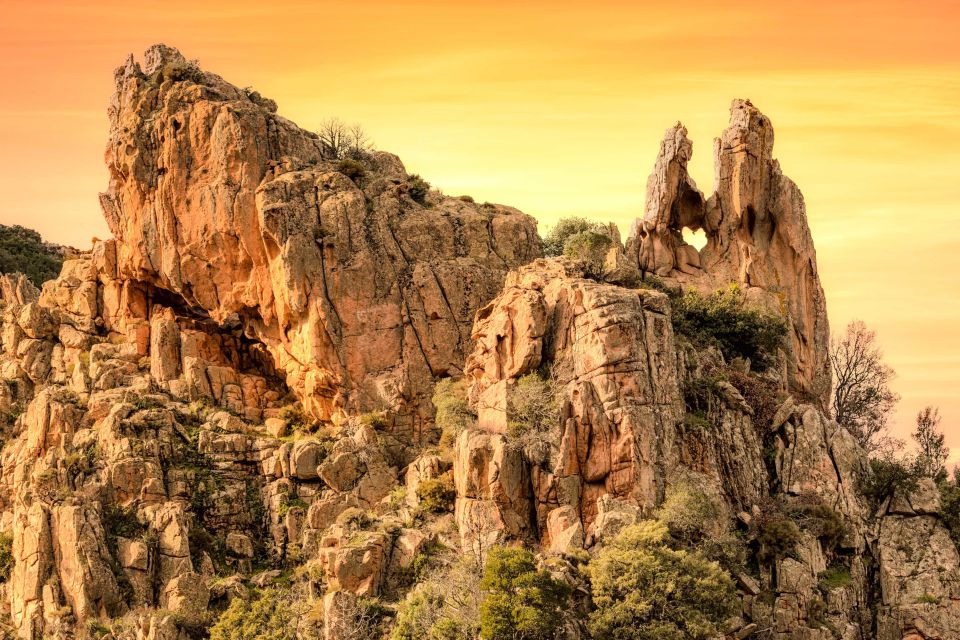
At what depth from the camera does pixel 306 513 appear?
92938mm

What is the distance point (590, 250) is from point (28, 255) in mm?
65049

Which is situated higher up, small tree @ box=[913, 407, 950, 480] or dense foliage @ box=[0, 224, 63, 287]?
dense foliage @ box=[0, 224, 63, 287]

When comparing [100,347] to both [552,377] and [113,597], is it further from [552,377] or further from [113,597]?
[552,377]

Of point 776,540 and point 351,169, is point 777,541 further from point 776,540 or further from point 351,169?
point 351,169

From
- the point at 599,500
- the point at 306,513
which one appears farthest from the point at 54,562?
the point at 599,500

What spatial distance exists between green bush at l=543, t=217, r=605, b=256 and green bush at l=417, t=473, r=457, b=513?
28.3 metres

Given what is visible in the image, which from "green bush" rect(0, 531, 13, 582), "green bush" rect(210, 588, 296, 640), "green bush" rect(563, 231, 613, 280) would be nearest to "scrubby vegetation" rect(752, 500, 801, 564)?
"green bush" rect(563, 231, 613, 280)

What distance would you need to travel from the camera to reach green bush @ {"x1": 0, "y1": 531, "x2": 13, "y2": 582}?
93.8 meters

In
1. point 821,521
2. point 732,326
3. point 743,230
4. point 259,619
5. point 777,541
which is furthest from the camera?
point 743,230

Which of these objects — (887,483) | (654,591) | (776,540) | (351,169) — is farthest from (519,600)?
(351,169)

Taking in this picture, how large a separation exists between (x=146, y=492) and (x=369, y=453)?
36.0 ft

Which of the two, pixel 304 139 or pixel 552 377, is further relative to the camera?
pixel 304 139

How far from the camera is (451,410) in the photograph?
303 ft

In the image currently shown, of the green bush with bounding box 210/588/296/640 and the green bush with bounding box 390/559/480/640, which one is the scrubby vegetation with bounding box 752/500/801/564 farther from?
the green bush with bounding box 210/588/296/640
